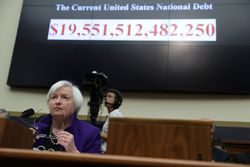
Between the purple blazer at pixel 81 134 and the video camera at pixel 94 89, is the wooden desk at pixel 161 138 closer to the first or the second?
the purple blazer at pixel 81 134

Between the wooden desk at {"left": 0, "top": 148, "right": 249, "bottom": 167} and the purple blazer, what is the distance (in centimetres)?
85

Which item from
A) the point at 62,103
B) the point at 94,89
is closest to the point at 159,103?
the point at 94,89

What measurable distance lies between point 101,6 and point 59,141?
322cm

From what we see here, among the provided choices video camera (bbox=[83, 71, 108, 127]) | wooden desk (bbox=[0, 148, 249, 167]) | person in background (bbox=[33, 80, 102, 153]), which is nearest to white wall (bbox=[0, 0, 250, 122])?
video camera (bbox=[83, 71, 108, 127])

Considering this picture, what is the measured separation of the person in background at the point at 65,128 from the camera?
1.72 metres

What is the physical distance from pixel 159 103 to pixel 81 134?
8.15 feet

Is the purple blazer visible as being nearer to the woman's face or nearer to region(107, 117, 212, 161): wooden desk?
the woman's face

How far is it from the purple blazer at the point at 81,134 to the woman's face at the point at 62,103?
5cm

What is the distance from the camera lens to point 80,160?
0.89 m

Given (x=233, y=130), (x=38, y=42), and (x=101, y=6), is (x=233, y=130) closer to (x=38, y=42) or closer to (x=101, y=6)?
(x=101, y=6)

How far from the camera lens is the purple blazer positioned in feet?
6.09

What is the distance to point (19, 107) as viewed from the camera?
460cm

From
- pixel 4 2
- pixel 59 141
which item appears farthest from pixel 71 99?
pixel 4 2

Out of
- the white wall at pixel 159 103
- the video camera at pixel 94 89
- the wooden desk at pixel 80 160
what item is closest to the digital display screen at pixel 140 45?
the white wall at pixel 159 103
